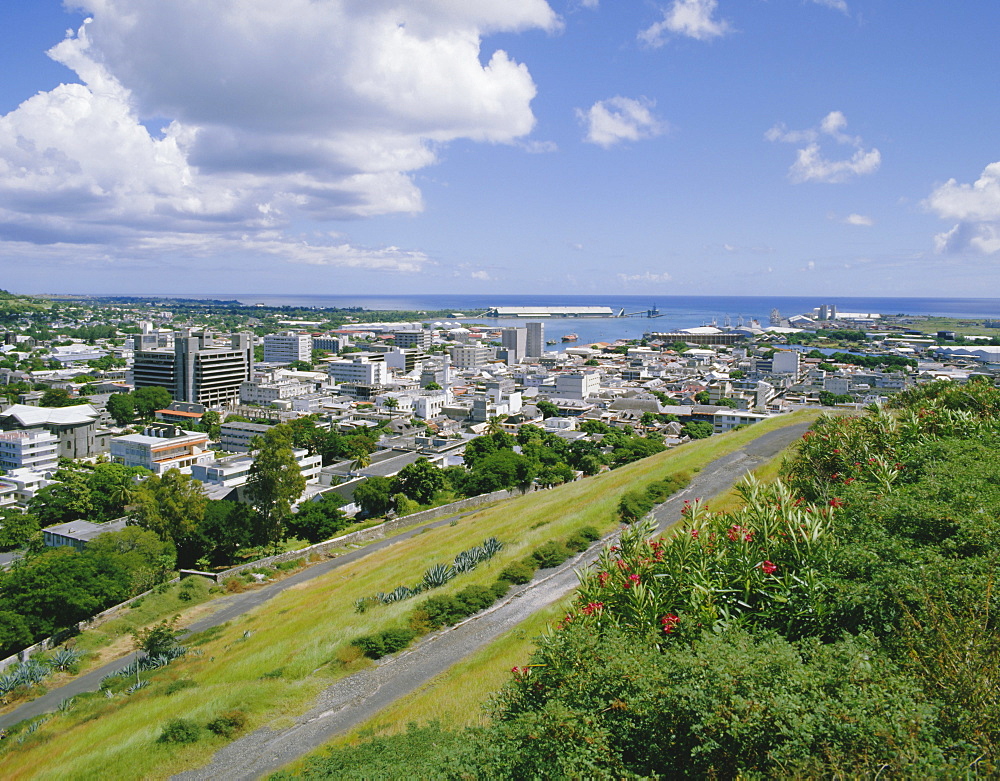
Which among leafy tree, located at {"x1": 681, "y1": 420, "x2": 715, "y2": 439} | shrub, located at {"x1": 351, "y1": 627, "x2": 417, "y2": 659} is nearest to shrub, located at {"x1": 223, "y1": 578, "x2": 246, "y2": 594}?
shrub, located at {"x1": 351, "y1": 627, "x2": 417, "y2": 659}

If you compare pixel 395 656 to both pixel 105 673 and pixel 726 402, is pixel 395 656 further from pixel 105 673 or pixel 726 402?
pixel 726 402

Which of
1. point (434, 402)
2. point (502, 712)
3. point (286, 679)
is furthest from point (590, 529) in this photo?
point (434, 402)

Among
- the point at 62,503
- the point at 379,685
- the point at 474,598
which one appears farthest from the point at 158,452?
the point at 379,685

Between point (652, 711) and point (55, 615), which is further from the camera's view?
point (55, 615)

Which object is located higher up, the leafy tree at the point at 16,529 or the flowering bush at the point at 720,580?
the flowering bush at the point at 720,580

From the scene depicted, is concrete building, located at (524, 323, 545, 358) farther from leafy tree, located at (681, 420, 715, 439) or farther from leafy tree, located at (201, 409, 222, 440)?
leafy tree, located at (681, 420, 715, 439)

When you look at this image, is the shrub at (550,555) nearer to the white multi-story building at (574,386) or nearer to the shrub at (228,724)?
the shrub at (228,724)

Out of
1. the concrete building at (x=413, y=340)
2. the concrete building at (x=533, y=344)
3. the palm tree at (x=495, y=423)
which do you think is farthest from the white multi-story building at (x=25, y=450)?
the concrete building at (x=533, y=344)

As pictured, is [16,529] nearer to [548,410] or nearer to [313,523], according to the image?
[313,523]
